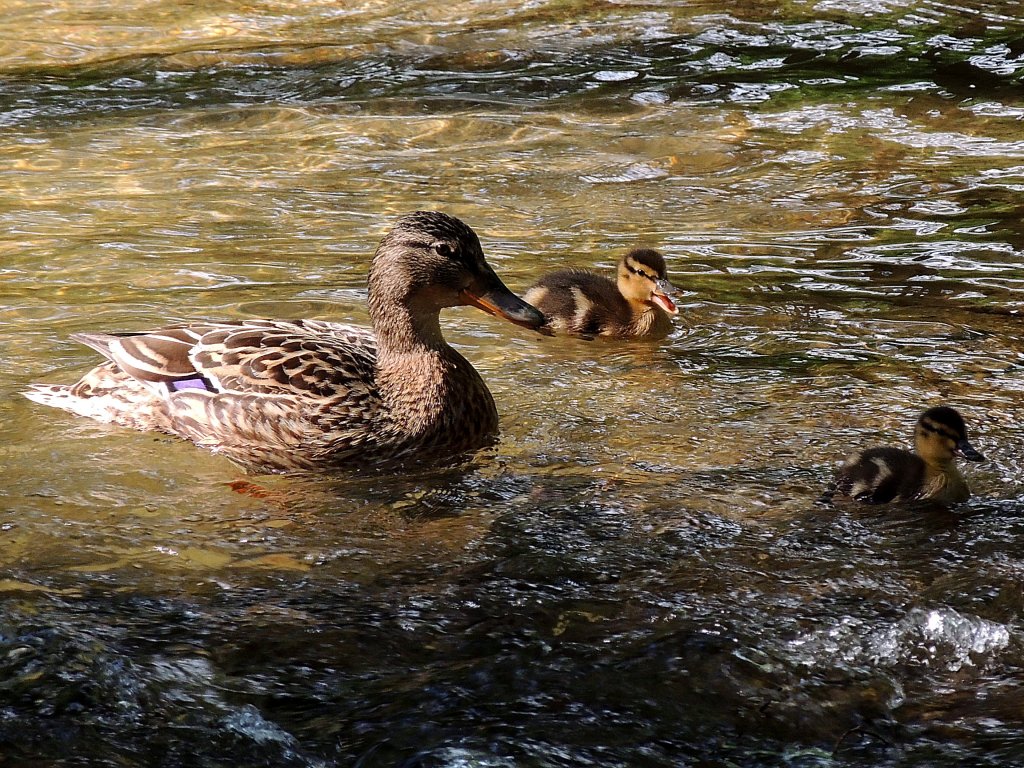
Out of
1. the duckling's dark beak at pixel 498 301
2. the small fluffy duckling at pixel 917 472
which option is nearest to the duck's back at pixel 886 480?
the small fluffy duckling at pixel 917 472

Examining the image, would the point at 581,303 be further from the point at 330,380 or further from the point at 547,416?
the point at 330,380

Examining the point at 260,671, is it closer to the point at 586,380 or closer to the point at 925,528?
the point at 925,528

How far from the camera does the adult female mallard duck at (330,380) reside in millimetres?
5102

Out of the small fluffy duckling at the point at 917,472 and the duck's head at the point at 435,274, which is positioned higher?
the duck's head at the point at 435,274

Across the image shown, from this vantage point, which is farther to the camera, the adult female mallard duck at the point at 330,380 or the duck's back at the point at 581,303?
the duck's back at the point at 581,303

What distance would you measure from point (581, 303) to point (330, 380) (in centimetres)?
164

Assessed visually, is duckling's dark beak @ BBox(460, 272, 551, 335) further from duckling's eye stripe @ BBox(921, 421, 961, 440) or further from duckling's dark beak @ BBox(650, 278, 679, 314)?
duckling's eye stripe @ BBox(921, 421, 961, 440)

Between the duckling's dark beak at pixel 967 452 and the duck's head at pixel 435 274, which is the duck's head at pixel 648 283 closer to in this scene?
the duck's head at pixel 435 274

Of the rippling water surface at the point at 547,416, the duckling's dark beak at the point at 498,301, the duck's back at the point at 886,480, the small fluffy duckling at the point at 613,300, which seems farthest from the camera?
the small fluffy duckling at the point at 613,300

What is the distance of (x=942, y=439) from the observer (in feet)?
14.9

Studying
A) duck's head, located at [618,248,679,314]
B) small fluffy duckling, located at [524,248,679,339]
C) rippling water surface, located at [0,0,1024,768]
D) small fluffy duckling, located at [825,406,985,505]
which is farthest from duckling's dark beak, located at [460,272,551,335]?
small fluffy duckling, located at [825,406,985,505]

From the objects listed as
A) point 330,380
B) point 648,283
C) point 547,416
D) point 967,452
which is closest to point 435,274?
point 330,380

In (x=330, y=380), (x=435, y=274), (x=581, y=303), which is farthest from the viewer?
(x=581, y=303)

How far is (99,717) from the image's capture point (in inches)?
128
